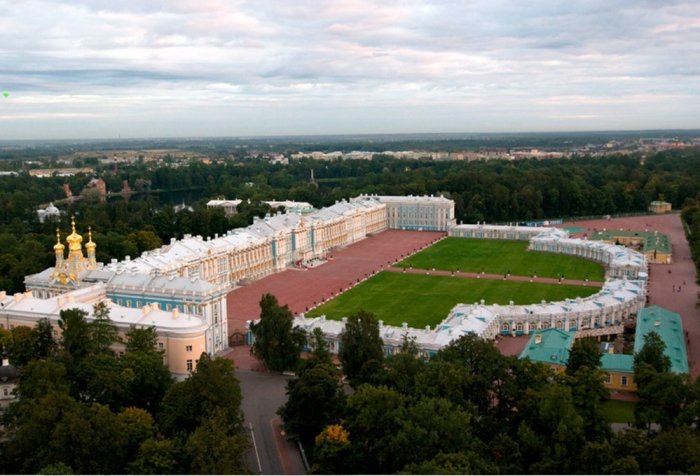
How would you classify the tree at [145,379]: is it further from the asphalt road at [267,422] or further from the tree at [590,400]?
the tree at [590,400]

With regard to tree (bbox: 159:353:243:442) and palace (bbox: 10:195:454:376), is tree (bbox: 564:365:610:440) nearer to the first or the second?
tree (bbox: 159:353:243:442)

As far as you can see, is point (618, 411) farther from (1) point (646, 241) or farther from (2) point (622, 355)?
(1) point (646, 241)

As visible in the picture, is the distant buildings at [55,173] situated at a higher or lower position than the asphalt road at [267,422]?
higher

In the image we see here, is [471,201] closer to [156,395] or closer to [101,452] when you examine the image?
[156,395]

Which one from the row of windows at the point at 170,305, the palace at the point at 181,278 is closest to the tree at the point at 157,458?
the palace at the point at 181,278

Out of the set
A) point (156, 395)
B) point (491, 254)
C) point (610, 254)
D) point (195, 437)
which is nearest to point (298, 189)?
point (491, 254)

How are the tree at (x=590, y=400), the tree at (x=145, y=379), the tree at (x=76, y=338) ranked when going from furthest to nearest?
the tree at (x=76, y=338) → the tree at (x=145, y=379) → the tree at (x=590, y=400)

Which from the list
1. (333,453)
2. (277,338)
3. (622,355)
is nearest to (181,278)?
(277,338)
